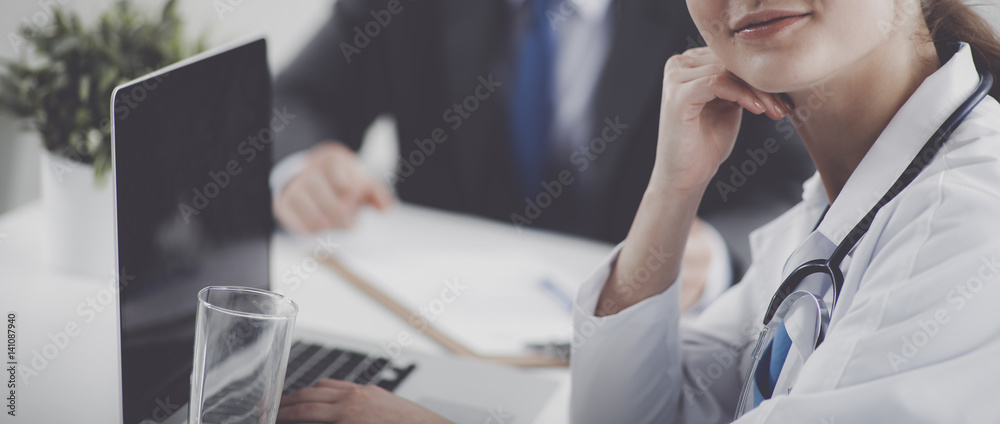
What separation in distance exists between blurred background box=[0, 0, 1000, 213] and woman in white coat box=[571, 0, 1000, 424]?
0.73 meters

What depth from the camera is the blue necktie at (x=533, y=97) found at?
6.13 feet

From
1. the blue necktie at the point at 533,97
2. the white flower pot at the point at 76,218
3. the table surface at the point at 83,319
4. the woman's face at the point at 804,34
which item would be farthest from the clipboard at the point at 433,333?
the blue necktie at the point at 533,97

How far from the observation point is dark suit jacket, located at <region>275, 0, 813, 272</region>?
178 cm

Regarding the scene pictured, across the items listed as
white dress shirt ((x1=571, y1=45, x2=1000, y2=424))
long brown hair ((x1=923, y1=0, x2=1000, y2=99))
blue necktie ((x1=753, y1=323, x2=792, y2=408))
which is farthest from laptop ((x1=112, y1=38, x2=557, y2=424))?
long brown hair ((x1=923, y1=0, x2=1000, y2=99))

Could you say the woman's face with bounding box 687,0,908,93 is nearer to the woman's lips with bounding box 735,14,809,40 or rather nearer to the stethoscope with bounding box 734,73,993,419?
the woman's lips with bounding box 735,14,809,40

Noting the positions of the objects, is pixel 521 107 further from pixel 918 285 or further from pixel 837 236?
pixel 918 285

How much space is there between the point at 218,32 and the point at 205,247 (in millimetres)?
1578

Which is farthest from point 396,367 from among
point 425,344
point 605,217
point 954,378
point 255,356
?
point 605,217

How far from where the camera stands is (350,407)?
0.87 meters

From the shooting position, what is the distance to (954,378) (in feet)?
2.09

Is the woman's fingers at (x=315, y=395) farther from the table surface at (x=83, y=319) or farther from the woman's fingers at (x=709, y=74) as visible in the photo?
the woman's fingers at (x=709, y=74)

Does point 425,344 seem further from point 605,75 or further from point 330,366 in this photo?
point 605,75

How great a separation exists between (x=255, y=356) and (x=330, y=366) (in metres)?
0.29

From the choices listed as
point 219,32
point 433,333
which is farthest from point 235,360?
point 219,32
